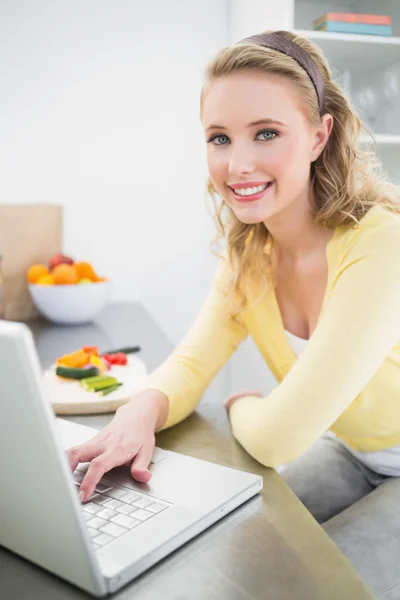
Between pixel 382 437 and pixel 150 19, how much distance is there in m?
1.74

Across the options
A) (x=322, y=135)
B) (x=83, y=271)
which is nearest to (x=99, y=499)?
(x=322, y=135)

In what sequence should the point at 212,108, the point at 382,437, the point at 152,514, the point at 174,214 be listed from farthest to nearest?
the point at 174,214, the point at 382,437, the point at 212,108, the point at 152,514

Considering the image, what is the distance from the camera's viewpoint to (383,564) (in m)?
0.90

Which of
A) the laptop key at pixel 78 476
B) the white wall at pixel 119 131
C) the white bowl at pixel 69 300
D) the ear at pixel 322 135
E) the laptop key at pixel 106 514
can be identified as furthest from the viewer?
the white wall at pixel 119 131

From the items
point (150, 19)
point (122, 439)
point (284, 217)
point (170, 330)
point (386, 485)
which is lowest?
point (170, 330)

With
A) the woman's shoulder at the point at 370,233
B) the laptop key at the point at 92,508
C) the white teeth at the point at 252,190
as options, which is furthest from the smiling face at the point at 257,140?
the laptop key at the point at 92,508

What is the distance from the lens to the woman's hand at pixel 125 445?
0.77 metres

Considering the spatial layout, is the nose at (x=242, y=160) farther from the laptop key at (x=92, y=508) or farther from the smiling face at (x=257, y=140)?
the laptop key at (x=92, y=508)

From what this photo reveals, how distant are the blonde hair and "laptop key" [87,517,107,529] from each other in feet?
2.06

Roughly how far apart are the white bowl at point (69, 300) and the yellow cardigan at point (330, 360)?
0.74 metres

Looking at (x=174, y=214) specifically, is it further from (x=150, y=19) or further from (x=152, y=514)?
(x=152, y=514)

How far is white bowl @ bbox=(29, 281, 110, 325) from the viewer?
191cm

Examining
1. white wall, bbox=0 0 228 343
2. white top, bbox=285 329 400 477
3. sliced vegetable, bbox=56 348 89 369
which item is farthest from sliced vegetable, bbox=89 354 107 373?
white wall, bbox=0 0 228 343

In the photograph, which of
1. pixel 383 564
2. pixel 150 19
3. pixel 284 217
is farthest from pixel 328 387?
pixel 150 19
